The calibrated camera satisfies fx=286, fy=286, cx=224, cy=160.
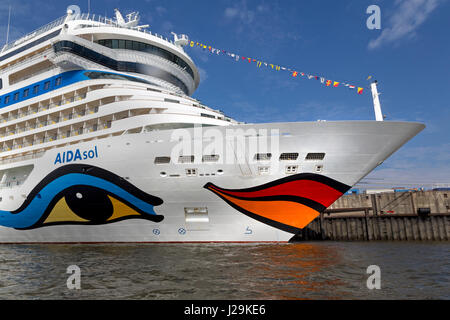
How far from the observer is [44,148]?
52.5 feet

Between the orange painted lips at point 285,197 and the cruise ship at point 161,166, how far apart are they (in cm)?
4

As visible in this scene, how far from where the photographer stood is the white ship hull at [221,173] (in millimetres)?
10938

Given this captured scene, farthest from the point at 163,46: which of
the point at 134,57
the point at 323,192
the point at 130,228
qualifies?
the point at 323,192

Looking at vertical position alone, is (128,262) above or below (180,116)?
below

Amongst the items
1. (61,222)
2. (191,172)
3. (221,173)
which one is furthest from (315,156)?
(61,222)

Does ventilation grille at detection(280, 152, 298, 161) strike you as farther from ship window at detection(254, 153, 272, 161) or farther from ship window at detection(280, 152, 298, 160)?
ship window at detection(254, 153, 272, 161)

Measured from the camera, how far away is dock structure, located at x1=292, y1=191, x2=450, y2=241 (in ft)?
62.5

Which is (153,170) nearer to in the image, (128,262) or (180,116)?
(180,116)

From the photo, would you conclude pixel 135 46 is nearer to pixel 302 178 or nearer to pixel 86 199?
pixel 86 199

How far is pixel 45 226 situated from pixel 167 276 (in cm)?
1039

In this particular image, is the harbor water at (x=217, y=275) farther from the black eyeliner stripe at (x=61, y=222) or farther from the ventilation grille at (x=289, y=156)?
the ventilation grille at (x=289, y=156)

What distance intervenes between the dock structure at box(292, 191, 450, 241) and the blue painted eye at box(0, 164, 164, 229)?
1307 cm

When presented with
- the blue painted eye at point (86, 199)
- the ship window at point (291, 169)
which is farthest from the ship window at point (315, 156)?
the blue painted eye at point (86, 199)
